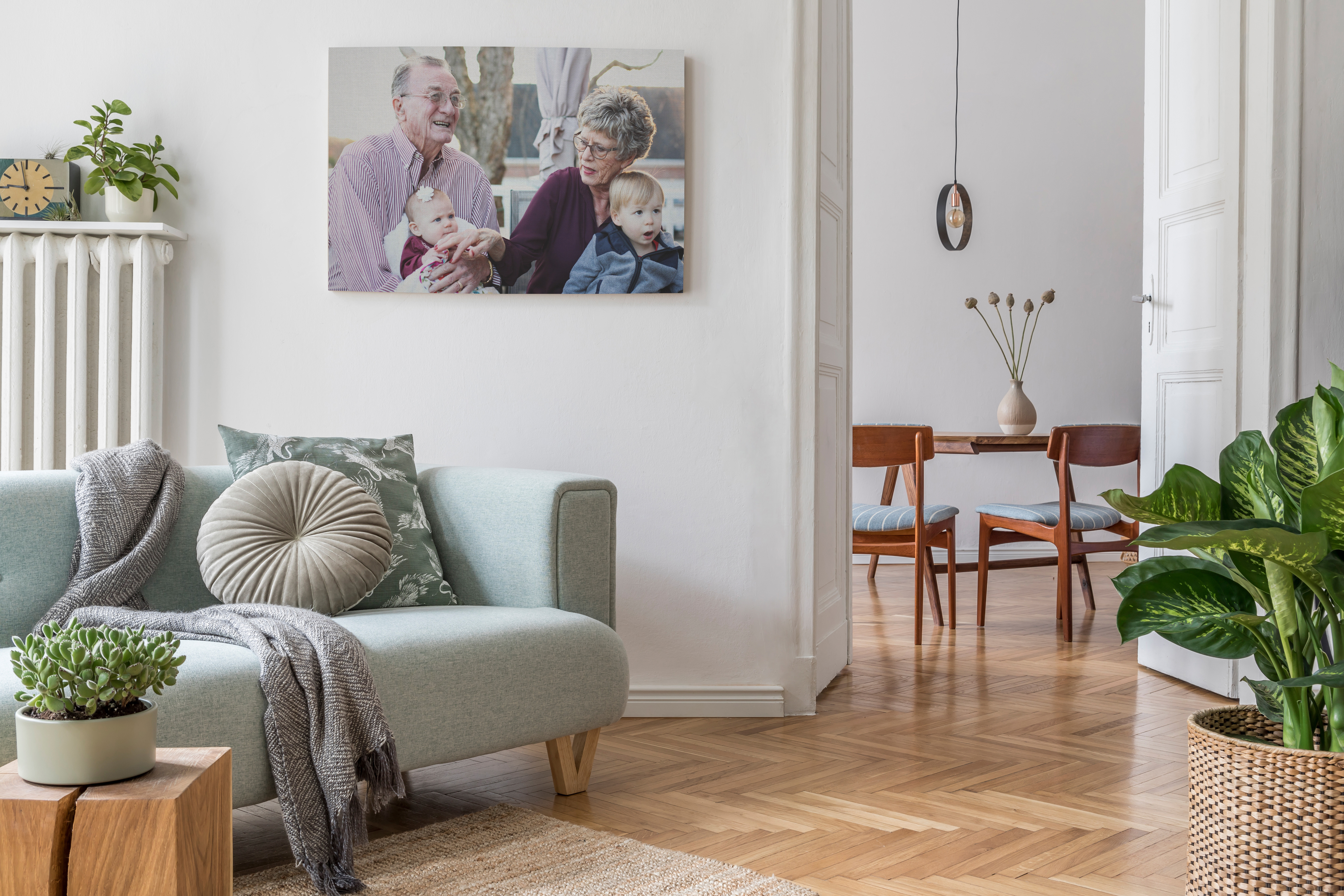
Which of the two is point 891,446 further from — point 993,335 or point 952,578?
point 993,335

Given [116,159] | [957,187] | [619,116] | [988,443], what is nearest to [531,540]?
[619,116]

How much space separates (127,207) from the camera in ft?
9.68

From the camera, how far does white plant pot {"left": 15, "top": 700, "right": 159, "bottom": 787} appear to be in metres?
1.22

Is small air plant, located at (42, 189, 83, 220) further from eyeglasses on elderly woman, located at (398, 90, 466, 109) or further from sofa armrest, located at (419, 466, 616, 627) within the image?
sofa armrest, located at (419, 466, 616, 627)

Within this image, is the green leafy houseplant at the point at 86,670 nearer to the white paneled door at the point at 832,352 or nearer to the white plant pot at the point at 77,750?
the white plant pot at the point at 77,750

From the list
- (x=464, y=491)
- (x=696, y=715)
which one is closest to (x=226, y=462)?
(x=464, y=491)

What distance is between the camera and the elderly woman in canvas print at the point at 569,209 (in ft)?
9.86

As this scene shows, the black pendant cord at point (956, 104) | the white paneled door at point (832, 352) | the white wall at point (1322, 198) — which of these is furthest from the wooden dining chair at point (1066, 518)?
the black pendant cord at point (956, 104)

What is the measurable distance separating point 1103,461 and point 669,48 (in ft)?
7.99

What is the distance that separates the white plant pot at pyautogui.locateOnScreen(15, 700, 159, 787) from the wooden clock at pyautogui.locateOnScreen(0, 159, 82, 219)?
2.16 m

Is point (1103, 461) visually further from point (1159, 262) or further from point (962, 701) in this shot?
point (962, 701)

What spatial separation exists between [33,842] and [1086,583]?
169 inches

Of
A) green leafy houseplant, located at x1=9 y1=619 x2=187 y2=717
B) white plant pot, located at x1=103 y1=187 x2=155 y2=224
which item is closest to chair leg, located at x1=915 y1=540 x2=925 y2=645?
white plant pot, located at x1=103 y1=187 x2=155 y2=224

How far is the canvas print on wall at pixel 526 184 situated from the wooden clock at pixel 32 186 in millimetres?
699
